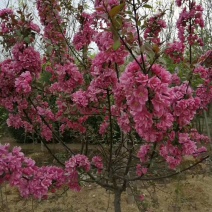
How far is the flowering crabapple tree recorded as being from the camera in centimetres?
143

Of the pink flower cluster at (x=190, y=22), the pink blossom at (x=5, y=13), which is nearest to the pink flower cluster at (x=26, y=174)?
the pink blossom at (x=5, y=13)

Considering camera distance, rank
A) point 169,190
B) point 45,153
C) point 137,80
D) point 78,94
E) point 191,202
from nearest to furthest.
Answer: point 137,80 < point 78,94 < point 191,202 < point 169,190 < point 45,153

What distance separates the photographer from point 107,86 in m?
2.08

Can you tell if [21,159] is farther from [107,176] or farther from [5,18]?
[5,18]

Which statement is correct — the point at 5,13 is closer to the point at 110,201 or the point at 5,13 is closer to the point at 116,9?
the point at 116,9

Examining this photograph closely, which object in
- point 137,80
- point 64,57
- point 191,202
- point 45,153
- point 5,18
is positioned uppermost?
point 5,18

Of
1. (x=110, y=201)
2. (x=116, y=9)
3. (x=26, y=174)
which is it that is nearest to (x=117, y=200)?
(x=26, y=174)

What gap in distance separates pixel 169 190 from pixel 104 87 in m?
3.76

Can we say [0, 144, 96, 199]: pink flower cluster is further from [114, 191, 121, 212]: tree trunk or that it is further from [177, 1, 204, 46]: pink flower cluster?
A: [177, 1, 204, 46]: pink flower cluster

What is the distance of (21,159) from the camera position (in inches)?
73.2

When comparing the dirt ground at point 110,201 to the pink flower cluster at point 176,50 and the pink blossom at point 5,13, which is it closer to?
the pink flower cluster at point 176,50

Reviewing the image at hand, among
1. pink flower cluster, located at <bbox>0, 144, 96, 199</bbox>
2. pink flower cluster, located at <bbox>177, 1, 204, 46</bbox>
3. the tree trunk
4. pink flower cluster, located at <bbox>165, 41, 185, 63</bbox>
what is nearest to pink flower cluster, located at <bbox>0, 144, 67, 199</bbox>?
pink flower cluster, located at <bbox>0, 144, 96, 199</bbox>

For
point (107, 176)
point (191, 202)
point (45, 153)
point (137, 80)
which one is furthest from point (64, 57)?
point (45, 153)

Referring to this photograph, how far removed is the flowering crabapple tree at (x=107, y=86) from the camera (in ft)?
4.71
